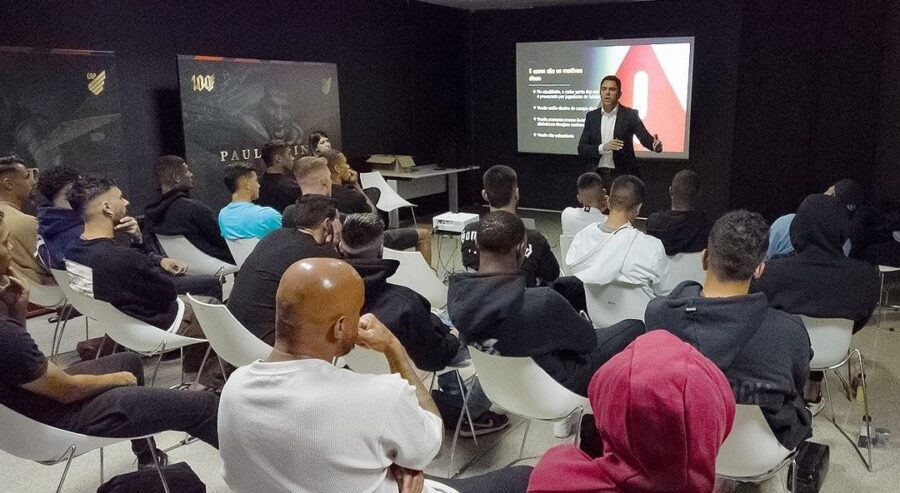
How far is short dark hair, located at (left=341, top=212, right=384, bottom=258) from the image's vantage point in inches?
108

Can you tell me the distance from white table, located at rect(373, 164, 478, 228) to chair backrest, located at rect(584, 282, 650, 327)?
4.04 meters

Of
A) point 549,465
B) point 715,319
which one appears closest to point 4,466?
point 549,465

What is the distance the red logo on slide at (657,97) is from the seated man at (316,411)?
287 inches

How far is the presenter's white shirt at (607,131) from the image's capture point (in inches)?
238

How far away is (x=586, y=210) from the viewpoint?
433cm

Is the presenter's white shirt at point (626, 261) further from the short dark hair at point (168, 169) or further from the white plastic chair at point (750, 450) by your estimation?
the short dark hair at point (168, 169)

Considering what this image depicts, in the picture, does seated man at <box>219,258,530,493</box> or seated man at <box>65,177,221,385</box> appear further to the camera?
seated man at <box>65,177,221,385</box>

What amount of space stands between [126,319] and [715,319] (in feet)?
8.06

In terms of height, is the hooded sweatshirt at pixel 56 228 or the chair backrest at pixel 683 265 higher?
the hooded sweatshirt at pixel 56 228

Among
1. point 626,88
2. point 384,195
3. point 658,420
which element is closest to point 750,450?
point 658,420

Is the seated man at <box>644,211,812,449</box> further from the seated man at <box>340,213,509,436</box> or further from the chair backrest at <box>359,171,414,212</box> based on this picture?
the chair backrest at <box>359,171,414,212</box>

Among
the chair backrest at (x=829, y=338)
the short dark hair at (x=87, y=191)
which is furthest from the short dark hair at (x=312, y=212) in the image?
the chair backrest at (x=829, y=338)

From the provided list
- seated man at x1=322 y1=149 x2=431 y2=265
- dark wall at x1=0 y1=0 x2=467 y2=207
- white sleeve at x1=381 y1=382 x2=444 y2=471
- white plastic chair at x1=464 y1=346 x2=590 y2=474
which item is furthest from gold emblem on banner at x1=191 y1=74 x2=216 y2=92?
white sleeve at x1=381 y1=382 x2=444 y2=471

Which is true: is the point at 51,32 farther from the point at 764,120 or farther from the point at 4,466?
the point at 764,120
